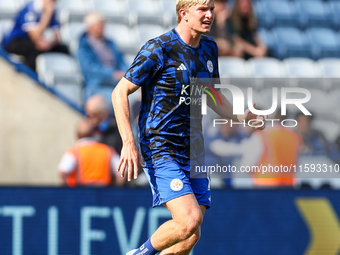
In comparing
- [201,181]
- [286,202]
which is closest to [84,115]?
[286,202]

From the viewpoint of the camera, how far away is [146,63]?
3.48 m

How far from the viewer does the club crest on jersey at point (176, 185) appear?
11.6 feet

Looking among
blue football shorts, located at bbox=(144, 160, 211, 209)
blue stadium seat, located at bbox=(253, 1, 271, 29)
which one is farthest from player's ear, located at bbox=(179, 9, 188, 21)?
blue stadium seat, located at bbox=(253, 1, 271, 29)

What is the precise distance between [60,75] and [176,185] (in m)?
4.05

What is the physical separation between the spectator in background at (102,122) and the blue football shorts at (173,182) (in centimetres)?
252

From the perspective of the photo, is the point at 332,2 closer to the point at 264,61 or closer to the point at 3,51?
the point at 264,61

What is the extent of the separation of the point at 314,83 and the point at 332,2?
3.42 meters

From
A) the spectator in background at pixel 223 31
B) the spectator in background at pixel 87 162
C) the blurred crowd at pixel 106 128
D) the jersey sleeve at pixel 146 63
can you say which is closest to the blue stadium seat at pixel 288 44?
the spectator in background at pixel 223 31

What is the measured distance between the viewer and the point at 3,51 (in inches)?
267

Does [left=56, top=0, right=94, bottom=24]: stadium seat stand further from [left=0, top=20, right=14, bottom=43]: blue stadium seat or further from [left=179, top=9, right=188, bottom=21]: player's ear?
[left=179, top=9, right=188, bottom=21]: player's ear

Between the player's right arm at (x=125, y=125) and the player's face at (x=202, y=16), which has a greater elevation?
the player's face at (x=202, y=16)

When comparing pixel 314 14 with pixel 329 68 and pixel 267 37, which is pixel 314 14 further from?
pixel 329 68

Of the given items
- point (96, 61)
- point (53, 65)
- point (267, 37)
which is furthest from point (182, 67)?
point (267, 37)

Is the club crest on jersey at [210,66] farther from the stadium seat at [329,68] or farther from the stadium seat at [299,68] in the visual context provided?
the stadium seat at [329,68]
